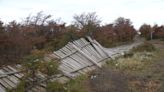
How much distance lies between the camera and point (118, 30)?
3416cm

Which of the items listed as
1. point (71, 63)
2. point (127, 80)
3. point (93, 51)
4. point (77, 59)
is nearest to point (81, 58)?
point (77, 59)

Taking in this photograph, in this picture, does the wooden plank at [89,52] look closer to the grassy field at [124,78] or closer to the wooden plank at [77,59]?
the grassy field at [124,78]

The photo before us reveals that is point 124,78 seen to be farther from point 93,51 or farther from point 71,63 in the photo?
point 93,51

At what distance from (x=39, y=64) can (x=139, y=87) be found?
3.30 meters

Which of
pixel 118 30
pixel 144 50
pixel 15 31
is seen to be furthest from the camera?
pixel 118 30

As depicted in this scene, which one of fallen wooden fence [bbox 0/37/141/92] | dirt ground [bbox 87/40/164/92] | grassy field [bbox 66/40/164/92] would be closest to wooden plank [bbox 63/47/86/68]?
fallen wooden fence [bbox 0/37/141/92]

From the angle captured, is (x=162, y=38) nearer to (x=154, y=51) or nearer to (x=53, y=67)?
(x=154, y=51)

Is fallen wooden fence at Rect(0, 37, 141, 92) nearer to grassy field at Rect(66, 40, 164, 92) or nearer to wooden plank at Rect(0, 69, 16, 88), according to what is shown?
wooden plank at Rect(0, 69, 16, 88)

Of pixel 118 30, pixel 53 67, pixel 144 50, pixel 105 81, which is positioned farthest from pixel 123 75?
pixel 118 30

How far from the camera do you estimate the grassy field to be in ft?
42.0

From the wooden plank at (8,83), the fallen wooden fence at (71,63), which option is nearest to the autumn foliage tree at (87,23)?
the fallen wooden fence at (71,63)

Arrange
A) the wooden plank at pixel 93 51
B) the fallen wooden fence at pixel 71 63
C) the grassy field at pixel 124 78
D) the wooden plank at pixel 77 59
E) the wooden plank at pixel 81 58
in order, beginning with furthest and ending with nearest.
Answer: the wooden plank at pixel 93 51 → the wooden plank at pixel 81 58 → the wooden plank at pixel 77 59 → the grassy field at pixel 124 78 → the fallen wooden fence at pixel 71 63

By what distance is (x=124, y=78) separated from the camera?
567 inches

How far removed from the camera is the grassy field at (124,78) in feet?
42.0
